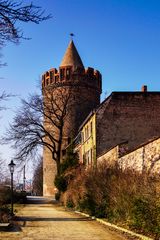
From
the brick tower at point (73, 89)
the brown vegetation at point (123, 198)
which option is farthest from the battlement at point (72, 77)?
the brown vegetation at point (123, 198)

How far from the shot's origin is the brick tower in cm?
5834

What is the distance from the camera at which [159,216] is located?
13.1 metres

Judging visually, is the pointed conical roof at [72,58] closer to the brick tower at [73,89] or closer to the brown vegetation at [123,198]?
the brick tower at [73,89]

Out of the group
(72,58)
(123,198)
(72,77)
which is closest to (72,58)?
(72,58)

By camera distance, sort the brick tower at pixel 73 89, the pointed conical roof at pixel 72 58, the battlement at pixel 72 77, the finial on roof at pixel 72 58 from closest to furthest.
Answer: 1. the brick tower at pixel 73 89
2. the battlement at pixel 72 77
3. the finial on roof at pixel 72 58
4. the pointed conical roof at pixel 72 58

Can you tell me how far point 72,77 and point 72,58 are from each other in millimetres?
3986

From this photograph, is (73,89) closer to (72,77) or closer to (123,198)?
(72,77)

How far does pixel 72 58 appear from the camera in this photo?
201 feet

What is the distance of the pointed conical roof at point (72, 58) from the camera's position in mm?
60438

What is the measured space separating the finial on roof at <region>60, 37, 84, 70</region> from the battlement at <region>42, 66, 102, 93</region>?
86 cm

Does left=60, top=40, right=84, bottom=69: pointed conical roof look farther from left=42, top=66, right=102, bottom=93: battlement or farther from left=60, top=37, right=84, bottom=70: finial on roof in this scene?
left=42, top=66, right=102, bottom=93: battlement

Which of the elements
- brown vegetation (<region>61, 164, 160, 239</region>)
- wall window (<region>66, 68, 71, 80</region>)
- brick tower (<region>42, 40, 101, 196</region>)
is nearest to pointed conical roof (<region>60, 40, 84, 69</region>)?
brick tower (<region>42, 40, 101, 196</region>)

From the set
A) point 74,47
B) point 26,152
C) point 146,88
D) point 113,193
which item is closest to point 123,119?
point 146,88

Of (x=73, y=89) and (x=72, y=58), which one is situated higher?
(x=72, y=58)
